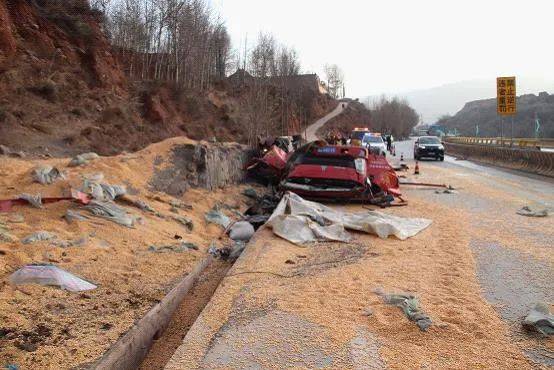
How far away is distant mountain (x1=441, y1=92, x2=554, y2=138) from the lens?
337ft

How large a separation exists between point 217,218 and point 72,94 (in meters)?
15.1

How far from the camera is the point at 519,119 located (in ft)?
368

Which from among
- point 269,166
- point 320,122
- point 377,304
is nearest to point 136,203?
point 377,304

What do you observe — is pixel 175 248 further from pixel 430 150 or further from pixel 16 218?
pixel 430 150

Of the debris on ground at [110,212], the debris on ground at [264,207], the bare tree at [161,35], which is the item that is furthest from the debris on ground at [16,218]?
the bare tree at [161,35]

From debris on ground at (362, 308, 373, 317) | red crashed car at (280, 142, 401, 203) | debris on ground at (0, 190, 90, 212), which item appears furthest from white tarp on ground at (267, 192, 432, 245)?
debris on ground at (0, 190, 90, 212)

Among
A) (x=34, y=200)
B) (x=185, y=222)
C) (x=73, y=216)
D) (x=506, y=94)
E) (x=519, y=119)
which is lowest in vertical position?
(x=185, y=222)

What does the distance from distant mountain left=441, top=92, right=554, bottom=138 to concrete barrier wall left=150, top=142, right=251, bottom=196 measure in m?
90.5

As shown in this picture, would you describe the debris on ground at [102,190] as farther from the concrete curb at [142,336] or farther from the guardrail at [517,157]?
the guardrail at [517,157]

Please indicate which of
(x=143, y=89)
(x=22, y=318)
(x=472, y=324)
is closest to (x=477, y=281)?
(x=472, y=324)

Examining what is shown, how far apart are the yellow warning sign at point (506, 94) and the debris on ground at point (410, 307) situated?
98.8 feet

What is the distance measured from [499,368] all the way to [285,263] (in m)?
3.08

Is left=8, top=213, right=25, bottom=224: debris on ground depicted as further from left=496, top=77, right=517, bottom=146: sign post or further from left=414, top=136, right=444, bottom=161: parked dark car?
left=496, top=77, right=517, bottom=146: sign post

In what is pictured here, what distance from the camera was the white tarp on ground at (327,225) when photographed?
7.51 metres
